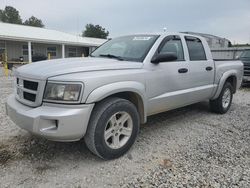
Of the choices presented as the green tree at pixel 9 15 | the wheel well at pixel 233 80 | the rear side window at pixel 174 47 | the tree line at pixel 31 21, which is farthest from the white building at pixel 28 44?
the green tree at pixel 9 15

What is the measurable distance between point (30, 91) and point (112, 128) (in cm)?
116

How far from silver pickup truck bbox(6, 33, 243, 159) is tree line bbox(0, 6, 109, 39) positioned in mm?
63151

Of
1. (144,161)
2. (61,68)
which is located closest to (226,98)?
(144,161)

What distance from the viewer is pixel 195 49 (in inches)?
186

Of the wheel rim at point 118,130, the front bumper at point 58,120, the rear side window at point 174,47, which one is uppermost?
the rear side window at point 174,47

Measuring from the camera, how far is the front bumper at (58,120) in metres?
2.58

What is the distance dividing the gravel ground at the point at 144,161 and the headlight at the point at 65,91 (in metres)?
0.93

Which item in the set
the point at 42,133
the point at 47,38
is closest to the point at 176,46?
the point at 42,133

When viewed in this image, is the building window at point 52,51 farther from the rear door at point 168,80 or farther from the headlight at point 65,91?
the headlight at point 65,91

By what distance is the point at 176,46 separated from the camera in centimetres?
427

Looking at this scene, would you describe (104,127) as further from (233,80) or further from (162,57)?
(233,80)

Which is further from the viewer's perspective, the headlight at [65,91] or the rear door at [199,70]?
the rear door at [199,70]

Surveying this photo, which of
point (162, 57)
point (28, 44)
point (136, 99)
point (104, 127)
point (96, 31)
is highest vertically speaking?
point (96, 31)

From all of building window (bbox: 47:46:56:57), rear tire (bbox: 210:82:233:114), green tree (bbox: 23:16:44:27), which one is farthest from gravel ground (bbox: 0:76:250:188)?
green tree (bbox: 23:16:44:27)
